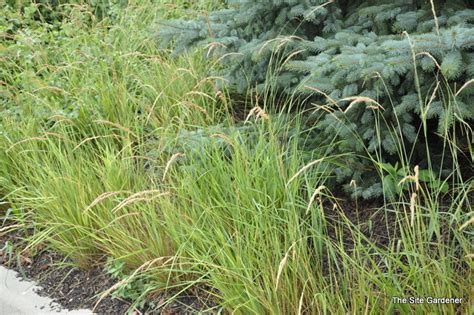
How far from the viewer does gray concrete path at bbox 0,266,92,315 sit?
3469 millimetres

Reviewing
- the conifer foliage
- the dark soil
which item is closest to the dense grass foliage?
the dark soil

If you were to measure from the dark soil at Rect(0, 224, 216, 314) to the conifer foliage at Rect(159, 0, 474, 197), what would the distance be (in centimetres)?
115

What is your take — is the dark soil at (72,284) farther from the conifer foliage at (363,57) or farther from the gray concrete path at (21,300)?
the conifer foliage at (363,57)

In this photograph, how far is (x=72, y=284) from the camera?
3.63 meters

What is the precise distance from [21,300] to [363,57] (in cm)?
233

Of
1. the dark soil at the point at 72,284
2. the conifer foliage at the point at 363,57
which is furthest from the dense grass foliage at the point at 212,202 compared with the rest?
the conifer foliage at the point at 363,57

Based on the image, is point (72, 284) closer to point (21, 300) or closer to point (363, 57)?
point (21, 300)

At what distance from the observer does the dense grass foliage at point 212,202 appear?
2777mm

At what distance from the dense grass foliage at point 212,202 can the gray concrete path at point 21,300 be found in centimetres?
26

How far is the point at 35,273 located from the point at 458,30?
2758 millimetres

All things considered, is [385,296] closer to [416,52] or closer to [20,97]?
[416,52]

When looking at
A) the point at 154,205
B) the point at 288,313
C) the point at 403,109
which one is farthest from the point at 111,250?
the point at 403,109

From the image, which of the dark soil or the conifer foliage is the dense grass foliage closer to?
the dark soil

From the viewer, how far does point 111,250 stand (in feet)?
11.4
